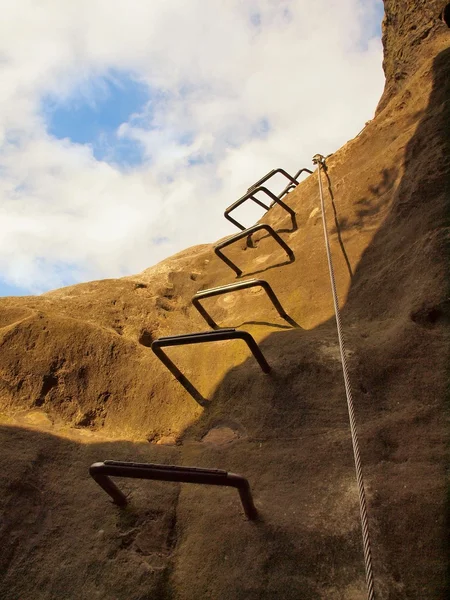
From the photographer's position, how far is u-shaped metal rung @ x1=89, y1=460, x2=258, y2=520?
2.29m

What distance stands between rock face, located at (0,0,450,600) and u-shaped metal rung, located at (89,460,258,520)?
179mm

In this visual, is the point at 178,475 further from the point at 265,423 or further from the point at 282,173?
the point at 282,173

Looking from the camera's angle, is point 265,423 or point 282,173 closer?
point 265,423

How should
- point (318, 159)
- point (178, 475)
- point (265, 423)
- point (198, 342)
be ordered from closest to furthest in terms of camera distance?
point (178, 475), point (265, 423), point (198, 342), point (318, 159)

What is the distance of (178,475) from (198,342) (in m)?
1.20

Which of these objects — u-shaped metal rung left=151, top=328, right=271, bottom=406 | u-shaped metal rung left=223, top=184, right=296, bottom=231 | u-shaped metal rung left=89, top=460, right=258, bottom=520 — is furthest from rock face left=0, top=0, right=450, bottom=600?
u-shaped metal rung left=223, top=184, right=296, bottom=231

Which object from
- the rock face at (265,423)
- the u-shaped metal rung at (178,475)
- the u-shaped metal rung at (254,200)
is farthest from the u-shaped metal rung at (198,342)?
the u-shaped metal rung at (254,200)

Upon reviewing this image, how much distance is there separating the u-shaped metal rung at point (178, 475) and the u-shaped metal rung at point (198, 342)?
107 cm

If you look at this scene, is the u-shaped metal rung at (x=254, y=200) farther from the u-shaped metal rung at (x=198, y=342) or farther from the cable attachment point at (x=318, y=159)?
the u-shaped metal rung at (x=198, y=342)

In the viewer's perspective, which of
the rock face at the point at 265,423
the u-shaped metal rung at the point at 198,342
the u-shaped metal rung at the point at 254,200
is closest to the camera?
the rock face at the point at 265,423

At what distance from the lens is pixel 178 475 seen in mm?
2338

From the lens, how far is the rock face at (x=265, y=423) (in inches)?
87.0

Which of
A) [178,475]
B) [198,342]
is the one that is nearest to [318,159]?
[198,342]

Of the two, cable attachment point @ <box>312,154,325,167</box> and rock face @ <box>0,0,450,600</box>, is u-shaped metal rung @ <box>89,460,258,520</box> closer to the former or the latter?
rock face @ <box>0,0,450,600</box>
